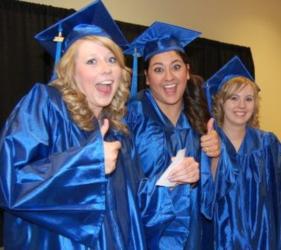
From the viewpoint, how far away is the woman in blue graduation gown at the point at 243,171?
2.38 metres

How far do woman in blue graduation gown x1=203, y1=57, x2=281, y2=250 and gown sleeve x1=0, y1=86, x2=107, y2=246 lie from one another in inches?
45.9

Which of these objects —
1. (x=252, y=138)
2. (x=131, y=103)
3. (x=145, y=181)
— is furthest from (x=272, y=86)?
(x=145, y=181)

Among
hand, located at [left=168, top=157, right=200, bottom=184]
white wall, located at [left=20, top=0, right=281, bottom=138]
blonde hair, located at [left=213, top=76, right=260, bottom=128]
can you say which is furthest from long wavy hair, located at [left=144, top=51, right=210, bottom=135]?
white wall, located at [left=20, top=0, right=281, bottom=138]

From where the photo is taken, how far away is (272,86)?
6.13 metres

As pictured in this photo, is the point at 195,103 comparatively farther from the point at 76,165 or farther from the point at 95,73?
the point at 76,165

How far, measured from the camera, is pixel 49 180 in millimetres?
1315

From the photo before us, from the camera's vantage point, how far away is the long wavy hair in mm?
2213

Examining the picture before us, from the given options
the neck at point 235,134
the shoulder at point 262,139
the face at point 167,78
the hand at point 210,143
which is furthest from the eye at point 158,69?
the shoulder at point 262,139

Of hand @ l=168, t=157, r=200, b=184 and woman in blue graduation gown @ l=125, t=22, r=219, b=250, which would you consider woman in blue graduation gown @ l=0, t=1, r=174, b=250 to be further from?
woman in blue graduation gown @ l=125, t=22, r=219, b=250

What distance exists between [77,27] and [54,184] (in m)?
0.72

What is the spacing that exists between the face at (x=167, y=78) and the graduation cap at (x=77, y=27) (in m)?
0.44

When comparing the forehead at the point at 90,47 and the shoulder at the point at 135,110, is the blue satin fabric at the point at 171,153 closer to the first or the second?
the shoulder at the point at 135,110

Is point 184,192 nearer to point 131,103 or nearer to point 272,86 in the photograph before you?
point 131,103

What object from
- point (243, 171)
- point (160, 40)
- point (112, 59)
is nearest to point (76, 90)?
point (112, 59)
